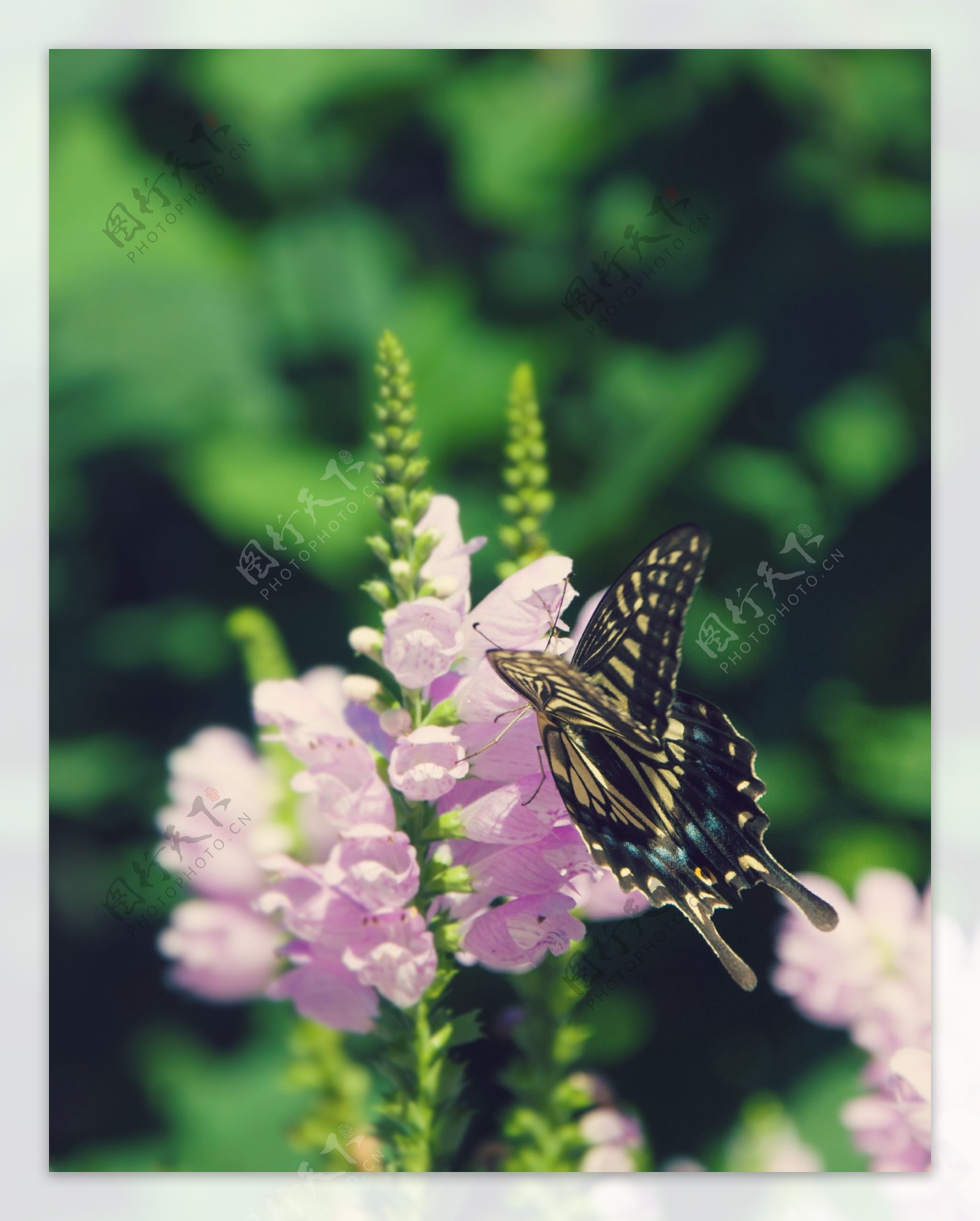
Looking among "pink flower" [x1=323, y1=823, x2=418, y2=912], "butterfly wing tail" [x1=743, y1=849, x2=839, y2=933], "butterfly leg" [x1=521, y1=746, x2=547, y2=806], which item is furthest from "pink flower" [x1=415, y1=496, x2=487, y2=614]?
"butterfly wing tail" [x1=743, y1=849, x2=839, y2=933]

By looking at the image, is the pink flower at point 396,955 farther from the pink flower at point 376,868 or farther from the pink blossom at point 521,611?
the pink blossom at point 521,611

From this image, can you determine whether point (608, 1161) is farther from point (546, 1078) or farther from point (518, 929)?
point (518, 929)

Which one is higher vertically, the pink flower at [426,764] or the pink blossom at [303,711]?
the pink blossom at [303,711]

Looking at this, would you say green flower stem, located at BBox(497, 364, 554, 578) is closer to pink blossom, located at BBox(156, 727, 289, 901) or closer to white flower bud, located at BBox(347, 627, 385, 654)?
white flower bud, located at BBox(347, 627, 385, 654)

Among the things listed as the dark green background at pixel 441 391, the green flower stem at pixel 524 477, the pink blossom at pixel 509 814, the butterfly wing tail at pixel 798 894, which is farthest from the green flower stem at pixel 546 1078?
the green flower stem at pixel 524 477

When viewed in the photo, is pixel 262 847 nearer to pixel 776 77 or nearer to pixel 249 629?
pixel 249 629

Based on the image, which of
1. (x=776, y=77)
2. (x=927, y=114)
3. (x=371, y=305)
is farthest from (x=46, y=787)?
(x=927, y=114)

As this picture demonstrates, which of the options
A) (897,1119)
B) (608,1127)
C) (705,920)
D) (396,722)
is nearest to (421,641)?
(396,722)
